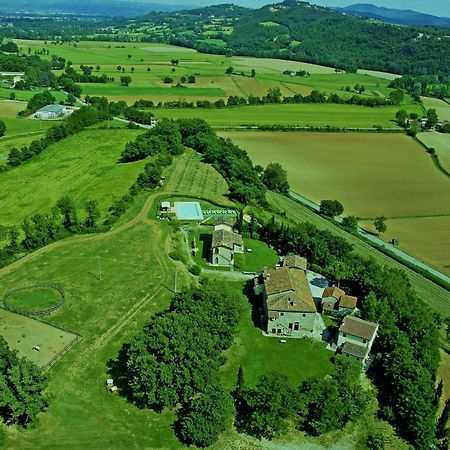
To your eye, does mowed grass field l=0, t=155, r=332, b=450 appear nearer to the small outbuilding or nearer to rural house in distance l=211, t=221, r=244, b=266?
the small outbuilding

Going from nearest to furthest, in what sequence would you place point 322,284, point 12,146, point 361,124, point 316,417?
point 316,417
point 322,284
point 12,146
point 361,124

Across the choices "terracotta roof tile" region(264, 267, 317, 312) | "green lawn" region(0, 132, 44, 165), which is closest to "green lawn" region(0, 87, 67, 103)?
"green lawn" region(0, 132, 44, 165)

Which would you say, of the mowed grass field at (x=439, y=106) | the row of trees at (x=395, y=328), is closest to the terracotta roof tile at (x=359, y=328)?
the row of trees at (x=395, y=328)

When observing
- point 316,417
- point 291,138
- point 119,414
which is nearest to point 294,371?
point 316,417

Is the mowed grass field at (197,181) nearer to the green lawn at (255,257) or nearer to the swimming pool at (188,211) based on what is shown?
the swimming pool at (188,211)

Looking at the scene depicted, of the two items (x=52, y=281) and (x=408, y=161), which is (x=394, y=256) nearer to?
(x=52, y=281)

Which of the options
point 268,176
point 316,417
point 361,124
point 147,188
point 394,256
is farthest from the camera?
point 361,124

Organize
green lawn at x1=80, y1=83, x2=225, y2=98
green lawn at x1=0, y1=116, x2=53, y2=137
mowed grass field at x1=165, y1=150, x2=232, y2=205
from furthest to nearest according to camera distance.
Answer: green lawn at x1=80, y1=83, x2=225, y2=98
green lawn at x1=0, y1=116, x2=53, y2=137
mowed grass field at x1=165, y1=150, x2=232, y2=205
